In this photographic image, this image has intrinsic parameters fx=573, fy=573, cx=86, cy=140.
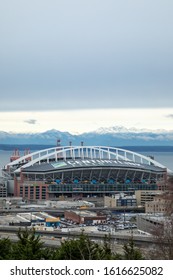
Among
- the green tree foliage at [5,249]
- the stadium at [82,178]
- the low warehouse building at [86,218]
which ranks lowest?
the low warehouse building at [86,218]

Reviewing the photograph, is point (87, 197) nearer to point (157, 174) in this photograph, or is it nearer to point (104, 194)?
point (104, 194)

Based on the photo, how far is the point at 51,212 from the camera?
840 inches

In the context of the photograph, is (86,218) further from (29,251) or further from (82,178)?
(29,251)

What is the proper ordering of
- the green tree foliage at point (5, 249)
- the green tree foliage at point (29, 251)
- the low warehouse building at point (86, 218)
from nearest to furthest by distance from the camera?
the green tree foliage at point (29, 251) < the green tree foliage at point (5, 249) < the low warehouse building at point (86, 218)

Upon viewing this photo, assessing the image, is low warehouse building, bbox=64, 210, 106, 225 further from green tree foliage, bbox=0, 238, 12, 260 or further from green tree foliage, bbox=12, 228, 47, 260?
green tree foliage, bbox=12, 228, 47, 260

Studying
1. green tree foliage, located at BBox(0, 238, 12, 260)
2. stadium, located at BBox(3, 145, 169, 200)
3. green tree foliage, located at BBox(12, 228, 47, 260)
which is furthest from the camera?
stadium, located at BBox(3, 145, 169, 200)

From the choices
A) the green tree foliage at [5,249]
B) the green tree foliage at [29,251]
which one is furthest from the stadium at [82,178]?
the green tree foliage at [29,251]

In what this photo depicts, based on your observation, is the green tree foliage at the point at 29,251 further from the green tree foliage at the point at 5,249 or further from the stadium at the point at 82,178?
the stadium at the point at 82,178

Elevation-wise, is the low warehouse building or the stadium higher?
the stadium

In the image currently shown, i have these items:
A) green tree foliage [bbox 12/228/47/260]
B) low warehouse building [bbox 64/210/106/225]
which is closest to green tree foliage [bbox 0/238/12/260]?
green tree foliage [bbox 12/228/47/260]

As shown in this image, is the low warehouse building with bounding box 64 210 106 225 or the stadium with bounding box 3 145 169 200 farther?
the stadium with bounding box 3 145 169 200

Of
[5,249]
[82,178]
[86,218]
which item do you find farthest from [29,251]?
[82,178]
